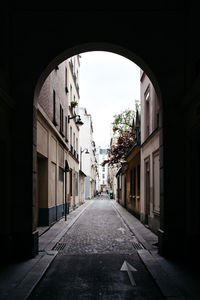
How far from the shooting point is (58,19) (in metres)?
8.34

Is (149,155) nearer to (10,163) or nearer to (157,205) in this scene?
(157,205)

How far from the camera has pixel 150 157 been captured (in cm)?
1343

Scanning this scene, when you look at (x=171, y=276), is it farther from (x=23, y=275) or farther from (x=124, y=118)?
(x=124, y=118)

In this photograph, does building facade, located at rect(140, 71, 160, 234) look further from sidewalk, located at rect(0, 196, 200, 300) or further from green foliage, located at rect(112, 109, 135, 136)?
green foliage, located at rect(112, 109, 135, 136)

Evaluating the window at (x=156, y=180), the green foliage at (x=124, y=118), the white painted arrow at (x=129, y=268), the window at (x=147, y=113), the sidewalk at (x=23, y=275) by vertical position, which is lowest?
the white painted arrow at (x=129, y=268)

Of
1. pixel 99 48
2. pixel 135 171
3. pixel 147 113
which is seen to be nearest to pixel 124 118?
pixel 135 171

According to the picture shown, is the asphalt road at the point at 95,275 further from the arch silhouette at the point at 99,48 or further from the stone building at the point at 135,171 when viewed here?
the stone building at the point at 135,171

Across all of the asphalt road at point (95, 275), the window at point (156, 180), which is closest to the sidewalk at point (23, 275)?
the asphalt road at point (95, 275)

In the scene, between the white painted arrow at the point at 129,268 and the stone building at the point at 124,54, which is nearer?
the white painted arrow at the point at 129,268

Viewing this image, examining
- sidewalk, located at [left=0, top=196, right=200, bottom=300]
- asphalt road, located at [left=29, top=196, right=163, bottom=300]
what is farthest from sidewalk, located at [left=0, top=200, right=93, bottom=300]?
asphalt road, located at [left=29, top=196, right=163, bottom=300]

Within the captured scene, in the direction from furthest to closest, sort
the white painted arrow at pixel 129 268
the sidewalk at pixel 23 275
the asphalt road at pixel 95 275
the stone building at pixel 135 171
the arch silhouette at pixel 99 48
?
the stone building at pixel 135 171 → the arch silhouette at pixel 99 48 → the white painted arrow at pixel 129 268 → the asphalt road at pixel 95 275 → the sidewalk at pixel 23 275

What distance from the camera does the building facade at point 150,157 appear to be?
39.1ft

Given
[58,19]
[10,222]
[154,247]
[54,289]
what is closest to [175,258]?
[154,247]

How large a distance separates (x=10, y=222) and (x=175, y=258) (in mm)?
4127
